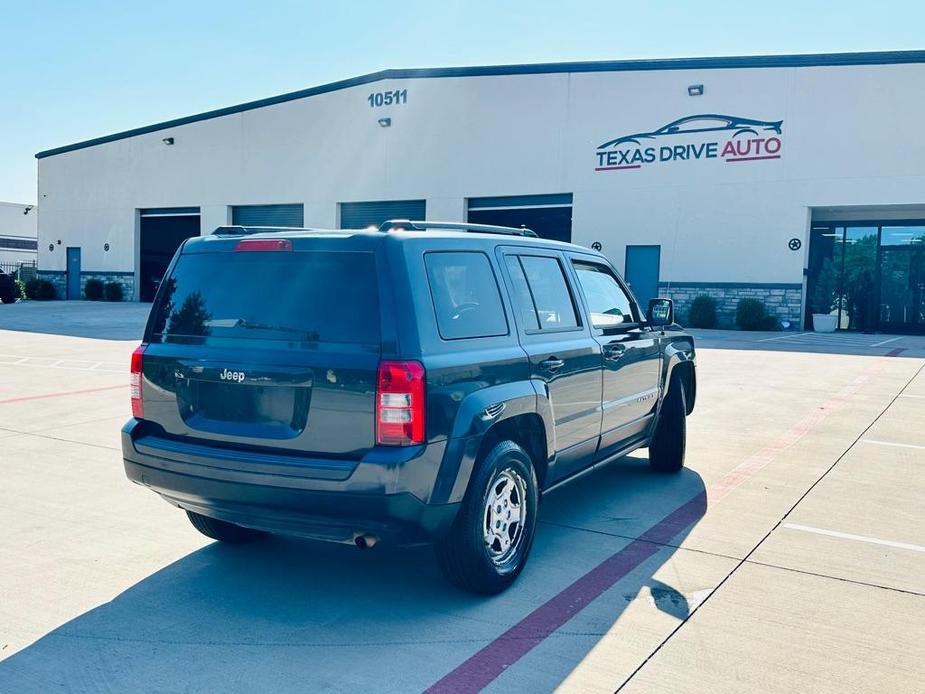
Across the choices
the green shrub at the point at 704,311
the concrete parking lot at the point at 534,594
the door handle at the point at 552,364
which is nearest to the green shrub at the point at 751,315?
the green shrub at the point at 704,311

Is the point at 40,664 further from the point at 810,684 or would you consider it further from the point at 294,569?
the point at 810,684

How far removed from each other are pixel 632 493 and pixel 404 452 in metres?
3.05

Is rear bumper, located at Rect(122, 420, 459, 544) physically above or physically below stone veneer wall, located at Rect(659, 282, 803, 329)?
below

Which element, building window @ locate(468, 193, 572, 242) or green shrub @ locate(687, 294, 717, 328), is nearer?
green shrub @ locate(687, 294, 717, 328)

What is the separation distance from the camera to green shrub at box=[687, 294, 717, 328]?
26.0 metres

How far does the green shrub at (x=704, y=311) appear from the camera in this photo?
85.1ft

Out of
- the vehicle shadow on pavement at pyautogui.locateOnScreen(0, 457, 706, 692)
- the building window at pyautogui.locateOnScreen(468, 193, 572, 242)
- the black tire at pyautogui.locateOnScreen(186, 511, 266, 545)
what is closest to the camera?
the vehicle shadow on pavement at pyautogui.locateOnScreen(0, 457, 706, 692)

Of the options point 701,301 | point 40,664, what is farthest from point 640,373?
point 701,301

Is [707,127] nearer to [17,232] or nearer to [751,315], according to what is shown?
[751,315]

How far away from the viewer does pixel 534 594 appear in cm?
436

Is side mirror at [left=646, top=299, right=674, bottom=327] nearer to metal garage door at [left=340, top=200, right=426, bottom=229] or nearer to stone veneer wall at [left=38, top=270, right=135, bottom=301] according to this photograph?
metal garage door at [left=340, top=200, right=426, bottom=229]

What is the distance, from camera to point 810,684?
3441mm

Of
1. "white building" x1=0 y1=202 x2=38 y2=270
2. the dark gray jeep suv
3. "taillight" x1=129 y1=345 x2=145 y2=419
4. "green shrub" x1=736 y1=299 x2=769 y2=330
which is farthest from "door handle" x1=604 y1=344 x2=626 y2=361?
"white building" x1=0 y1=202 x2=38 y2=270

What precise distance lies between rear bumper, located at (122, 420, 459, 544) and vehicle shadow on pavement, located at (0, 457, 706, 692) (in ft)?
1.46
